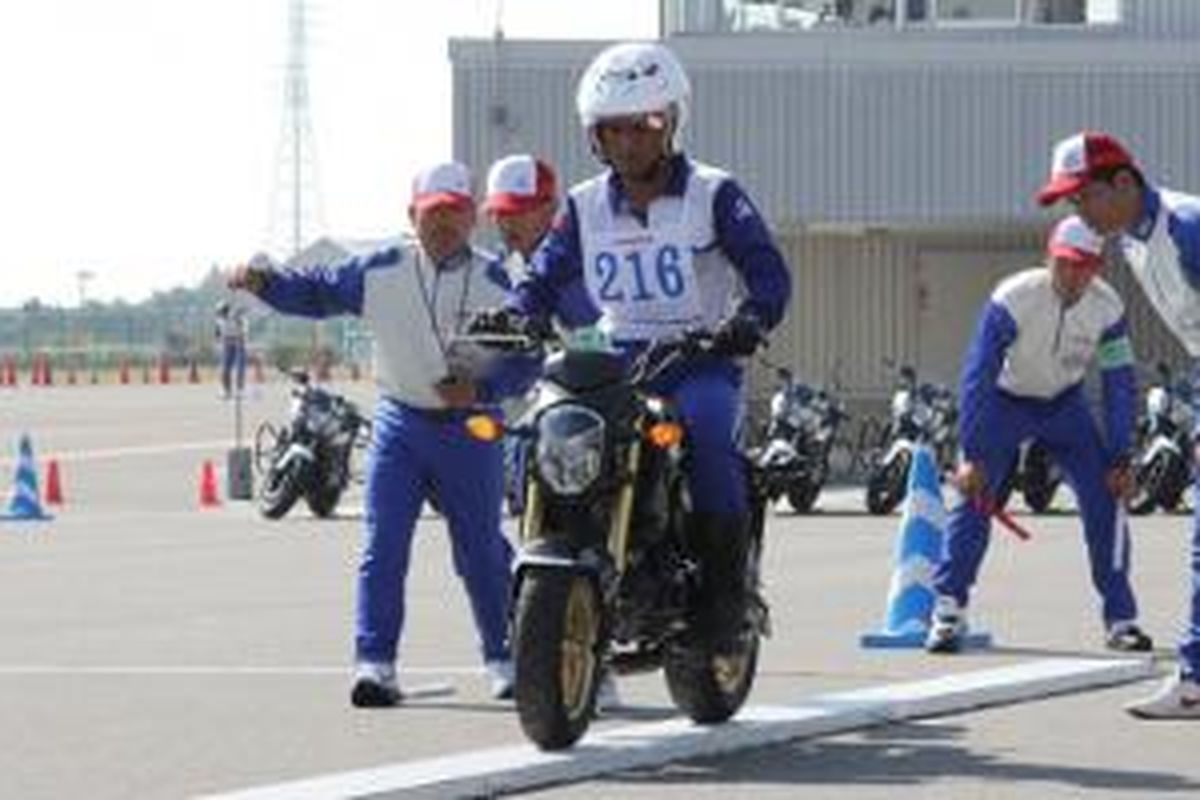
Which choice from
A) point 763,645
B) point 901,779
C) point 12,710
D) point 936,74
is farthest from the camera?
point 936,74

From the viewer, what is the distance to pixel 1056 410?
1374 cm

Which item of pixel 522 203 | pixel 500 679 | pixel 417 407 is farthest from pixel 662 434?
pixel 522 203

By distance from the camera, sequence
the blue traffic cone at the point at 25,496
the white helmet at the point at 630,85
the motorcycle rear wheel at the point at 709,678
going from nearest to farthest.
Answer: the white helmet at the point at 630,85, the motorcycle rear wheel at the point at 709,678, the blue traffic cone at the point at 25,496

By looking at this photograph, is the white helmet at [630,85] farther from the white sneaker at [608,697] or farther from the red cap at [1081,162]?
the white sneaker at [608,697]

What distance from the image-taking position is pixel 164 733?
421 inches

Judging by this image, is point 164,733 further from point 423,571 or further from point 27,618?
point 423,571

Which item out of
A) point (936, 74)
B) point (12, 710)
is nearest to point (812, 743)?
point (12, 710)

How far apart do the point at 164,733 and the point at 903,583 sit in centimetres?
437

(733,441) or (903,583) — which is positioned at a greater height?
(733,441)

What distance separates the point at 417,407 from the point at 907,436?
51.9 ft

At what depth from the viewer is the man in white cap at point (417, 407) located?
11.6 m

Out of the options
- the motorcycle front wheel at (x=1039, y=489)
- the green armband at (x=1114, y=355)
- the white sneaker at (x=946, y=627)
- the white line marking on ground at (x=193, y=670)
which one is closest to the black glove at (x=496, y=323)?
the white line marking on ground at (x=193, y=670)

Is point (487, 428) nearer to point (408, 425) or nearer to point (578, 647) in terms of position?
point (578, 647)

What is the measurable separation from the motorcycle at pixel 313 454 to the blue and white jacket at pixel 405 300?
1484 centimetres
